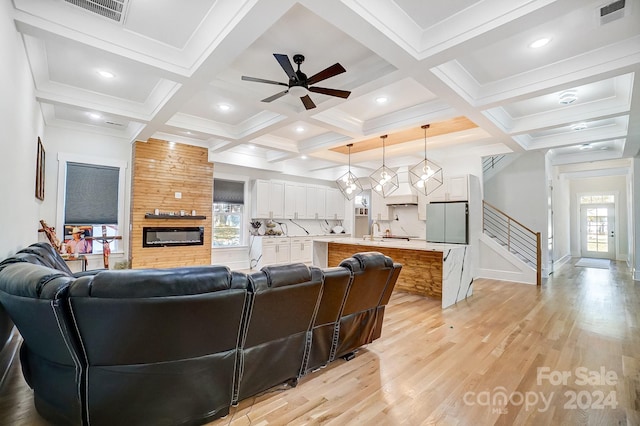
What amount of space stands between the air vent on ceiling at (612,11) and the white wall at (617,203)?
397 inches

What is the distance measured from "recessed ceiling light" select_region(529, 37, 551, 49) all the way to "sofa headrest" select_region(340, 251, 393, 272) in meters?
2.67

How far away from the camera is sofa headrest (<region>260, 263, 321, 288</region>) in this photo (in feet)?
6.28

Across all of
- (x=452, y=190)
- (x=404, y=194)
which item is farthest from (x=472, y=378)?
(x=404, y=194)

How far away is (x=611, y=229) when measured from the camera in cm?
997

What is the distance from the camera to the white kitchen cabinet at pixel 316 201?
942cm

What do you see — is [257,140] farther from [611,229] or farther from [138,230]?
[611,229]

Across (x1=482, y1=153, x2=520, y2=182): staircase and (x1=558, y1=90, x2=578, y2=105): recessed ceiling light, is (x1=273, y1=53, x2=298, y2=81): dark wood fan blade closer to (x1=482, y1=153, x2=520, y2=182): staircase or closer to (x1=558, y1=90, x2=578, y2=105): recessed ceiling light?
(x1=558, y1=90, x2=578, y2=105): recessed ceiling light

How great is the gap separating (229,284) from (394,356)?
1.89 m

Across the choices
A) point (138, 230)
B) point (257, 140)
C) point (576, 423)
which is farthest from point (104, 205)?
point (576, 423)

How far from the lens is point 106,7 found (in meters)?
2.61

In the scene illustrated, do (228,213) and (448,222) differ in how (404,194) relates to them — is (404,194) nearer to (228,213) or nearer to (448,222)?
(448,222)

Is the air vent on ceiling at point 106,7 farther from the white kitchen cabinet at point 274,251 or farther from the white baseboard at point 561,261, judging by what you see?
the white baseboard at point 561,261

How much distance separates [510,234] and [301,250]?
18.2 ft

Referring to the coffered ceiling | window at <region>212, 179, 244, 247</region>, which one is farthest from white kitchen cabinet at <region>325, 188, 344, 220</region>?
the coffered ceiling
